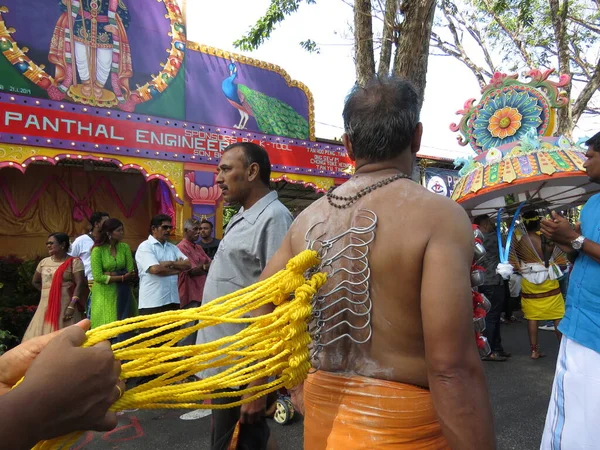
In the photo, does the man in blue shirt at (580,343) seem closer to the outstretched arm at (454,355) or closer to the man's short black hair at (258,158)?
the outstretched arm at (454,355)

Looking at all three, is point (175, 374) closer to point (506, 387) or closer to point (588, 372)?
point (588, 372)

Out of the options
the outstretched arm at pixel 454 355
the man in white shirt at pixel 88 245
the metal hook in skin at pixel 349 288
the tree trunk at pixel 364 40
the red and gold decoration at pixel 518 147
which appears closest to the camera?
the outstretched arm at pixel 454 355

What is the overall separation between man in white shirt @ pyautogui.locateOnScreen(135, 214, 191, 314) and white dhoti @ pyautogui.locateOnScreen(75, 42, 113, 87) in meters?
3.08

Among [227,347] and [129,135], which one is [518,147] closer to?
[227,347]

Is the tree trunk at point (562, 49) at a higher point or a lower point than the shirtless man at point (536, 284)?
higher

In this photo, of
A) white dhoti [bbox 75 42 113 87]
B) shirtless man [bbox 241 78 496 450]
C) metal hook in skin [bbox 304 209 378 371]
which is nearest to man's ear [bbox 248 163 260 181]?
shirtless man [bbox 241 78 496 450]

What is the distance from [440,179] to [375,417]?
9.46 m

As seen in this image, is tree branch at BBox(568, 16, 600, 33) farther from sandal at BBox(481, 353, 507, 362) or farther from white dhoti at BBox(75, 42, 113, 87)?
white dhoti at BBox(75, 42, 113, 87)

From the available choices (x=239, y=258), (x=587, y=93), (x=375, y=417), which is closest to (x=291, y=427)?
(x=239, y=258)

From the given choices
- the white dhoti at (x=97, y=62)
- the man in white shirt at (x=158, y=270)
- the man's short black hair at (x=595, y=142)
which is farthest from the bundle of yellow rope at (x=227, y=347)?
the white dhoti at (x=97, y=62)

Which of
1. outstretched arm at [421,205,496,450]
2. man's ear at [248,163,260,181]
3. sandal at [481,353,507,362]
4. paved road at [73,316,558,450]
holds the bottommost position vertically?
sandal at [481,353,507,362]

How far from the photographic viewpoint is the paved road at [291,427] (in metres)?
3.04

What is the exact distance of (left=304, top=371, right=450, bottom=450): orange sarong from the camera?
3.73 ft

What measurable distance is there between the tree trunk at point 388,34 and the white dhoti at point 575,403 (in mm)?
2686
